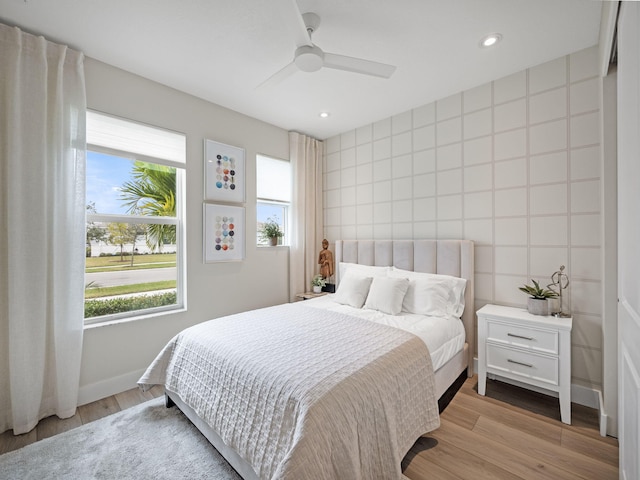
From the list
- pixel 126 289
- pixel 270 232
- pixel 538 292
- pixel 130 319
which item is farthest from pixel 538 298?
pixel 126 289

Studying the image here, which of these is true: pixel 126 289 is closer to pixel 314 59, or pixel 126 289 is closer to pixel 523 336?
pixel 314 59

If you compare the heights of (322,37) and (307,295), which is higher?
(322,37)

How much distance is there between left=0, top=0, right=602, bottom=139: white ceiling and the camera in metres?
1.77

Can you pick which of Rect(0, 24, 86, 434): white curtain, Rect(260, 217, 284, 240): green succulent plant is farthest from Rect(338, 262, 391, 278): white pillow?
Rect(0, 24, 86, 434): white curtain

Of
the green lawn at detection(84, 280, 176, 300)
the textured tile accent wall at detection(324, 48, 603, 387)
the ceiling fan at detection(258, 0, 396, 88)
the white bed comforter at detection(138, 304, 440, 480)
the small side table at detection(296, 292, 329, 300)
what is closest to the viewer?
the white bed comforter at detection(138, 304, 440, 480)

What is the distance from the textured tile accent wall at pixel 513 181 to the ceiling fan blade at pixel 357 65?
133 cm

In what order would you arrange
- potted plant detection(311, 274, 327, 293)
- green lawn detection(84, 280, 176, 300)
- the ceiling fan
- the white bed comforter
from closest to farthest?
1. the white bed comforter
2. the ceiling fan
3. green lawn detection(84, 280, 176, 300)
4. potted plant detection(311, 274, 327, 293)

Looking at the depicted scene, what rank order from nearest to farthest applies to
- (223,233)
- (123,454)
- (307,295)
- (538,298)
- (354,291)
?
(123,454) < (538,298) < (354,291) < (223,233) < (307,295)

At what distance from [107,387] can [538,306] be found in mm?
3552

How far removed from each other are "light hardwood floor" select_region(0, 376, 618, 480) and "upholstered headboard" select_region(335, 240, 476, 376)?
1.83ft

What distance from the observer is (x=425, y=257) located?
295 cm

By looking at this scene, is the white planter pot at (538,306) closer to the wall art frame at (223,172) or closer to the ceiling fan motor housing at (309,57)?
the ceiling fan motor housing at (309,57)

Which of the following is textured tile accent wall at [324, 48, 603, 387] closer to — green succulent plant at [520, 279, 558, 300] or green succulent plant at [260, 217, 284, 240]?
green succulent plant at [520, 279, 558, 300]

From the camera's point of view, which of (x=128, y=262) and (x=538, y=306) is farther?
(x=128, y=262)
